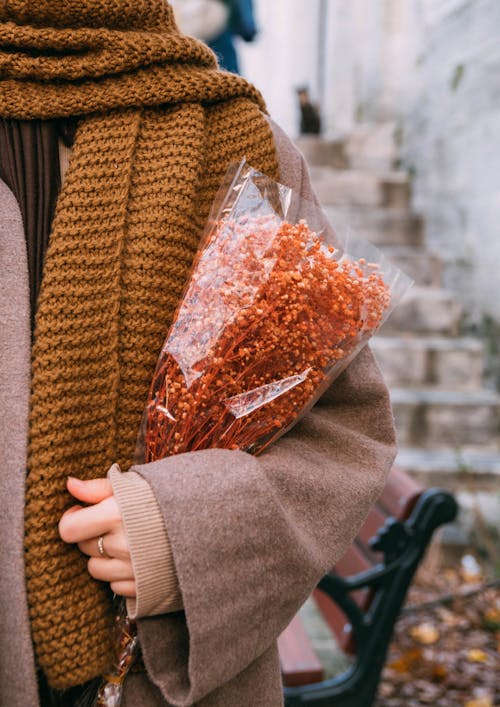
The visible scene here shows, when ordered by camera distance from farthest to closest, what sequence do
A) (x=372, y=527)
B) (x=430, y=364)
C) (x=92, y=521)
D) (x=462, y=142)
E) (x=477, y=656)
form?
(x=462, y=142)
(x=430, y=364)
(x=477, y=656)
(x=372, y=527)
(x=92, y=521)

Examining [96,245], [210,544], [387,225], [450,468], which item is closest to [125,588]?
[210,544]

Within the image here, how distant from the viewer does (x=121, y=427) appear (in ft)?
3.19

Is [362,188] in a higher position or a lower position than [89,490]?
lower

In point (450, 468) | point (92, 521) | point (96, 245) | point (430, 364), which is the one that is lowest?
point (450, 468)

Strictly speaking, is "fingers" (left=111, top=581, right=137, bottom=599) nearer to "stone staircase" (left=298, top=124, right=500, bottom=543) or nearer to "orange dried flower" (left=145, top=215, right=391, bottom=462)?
"orange dried flower" (left=145, top=215, right=391, bottom=462)

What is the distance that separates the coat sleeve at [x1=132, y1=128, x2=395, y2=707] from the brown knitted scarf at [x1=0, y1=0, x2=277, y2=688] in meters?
0.11

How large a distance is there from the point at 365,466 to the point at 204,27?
3.14 metres

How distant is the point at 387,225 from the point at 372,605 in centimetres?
418

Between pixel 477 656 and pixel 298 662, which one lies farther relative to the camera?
pixel 477 656

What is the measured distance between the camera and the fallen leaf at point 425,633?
9.36 ft

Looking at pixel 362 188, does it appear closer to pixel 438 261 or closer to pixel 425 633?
pixel 438 261

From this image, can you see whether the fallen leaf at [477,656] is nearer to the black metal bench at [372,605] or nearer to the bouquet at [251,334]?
the black metal bench at [372,605]

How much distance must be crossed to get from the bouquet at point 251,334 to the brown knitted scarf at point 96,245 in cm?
6

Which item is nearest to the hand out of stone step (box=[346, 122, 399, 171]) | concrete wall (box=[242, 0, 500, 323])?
concrete wall (box=[242, 0, 500, 323])
